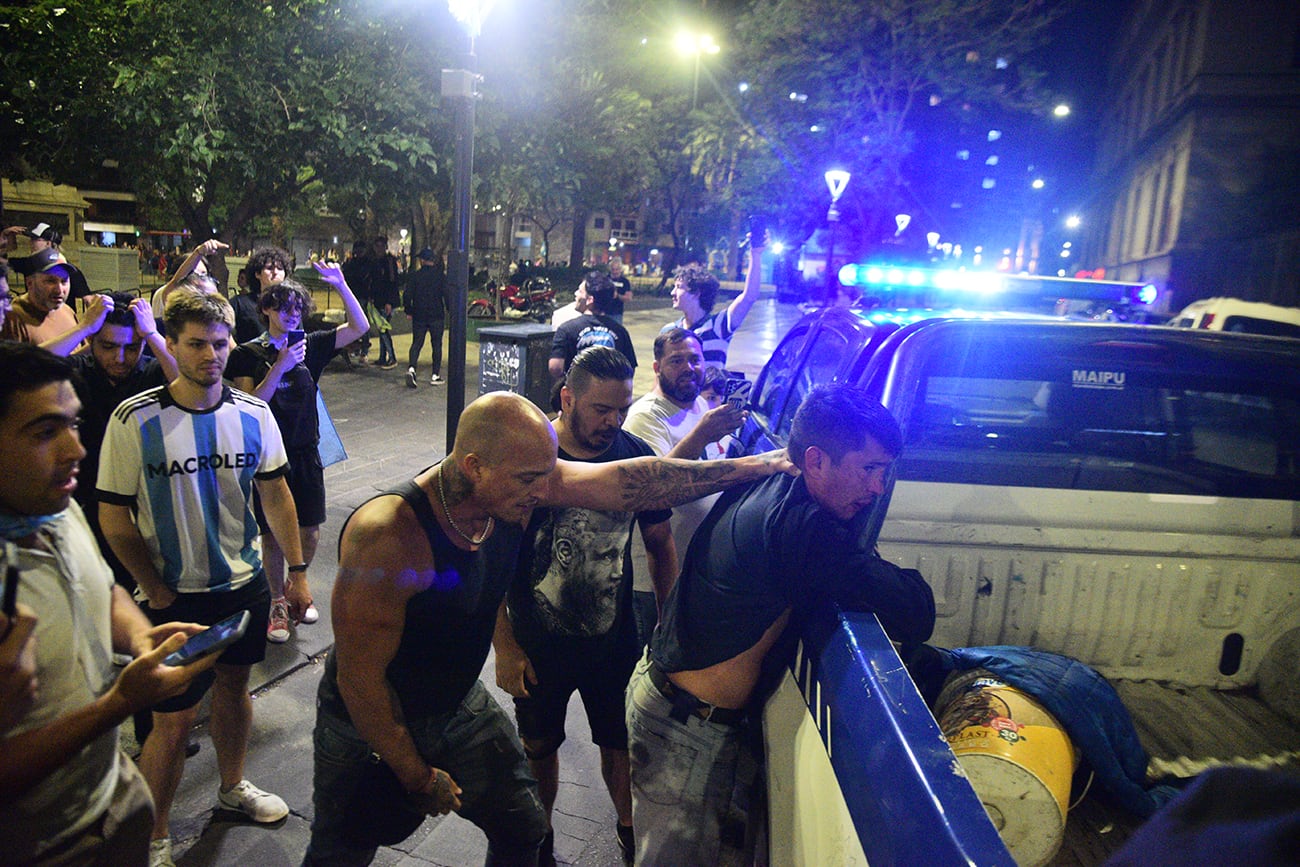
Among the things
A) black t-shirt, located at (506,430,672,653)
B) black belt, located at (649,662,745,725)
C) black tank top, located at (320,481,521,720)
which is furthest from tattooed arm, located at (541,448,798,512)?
black belt, located at (649,662,745,725)

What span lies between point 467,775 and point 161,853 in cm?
127

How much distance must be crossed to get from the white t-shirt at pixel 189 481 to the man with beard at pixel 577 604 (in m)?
1.02

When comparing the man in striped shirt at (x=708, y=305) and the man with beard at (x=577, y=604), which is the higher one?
the man in striped shirt at (x=708, y=305)

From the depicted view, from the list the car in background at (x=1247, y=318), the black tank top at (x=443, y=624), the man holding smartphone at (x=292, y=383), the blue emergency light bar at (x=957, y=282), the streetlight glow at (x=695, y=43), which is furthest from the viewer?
the streetlight glow at (x=695, y=43)

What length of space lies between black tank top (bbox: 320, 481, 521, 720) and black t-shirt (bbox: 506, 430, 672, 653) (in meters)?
0.54

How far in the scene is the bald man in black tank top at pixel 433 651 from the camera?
2145mm

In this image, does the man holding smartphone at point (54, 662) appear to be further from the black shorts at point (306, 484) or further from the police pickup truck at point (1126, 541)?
the black shorts at point (306, 484)

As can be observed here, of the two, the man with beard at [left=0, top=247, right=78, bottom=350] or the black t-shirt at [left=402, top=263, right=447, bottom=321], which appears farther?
the black t-shirt at [left=402, top=263, right=447, bottom=321]

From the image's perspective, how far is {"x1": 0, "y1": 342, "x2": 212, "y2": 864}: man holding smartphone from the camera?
5.51ft

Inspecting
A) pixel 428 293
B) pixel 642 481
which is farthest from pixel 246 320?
pixel 428 293

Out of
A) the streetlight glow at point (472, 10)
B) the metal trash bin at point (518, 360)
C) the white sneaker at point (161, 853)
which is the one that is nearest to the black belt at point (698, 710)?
the white sneaker at point (161, 853)

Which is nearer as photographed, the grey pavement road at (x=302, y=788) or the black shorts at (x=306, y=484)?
the grey pavement road at (x=302, y=788)

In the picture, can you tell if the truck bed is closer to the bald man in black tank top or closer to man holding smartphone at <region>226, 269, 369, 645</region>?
the bald man in black tank top

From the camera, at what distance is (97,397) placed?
3.92 meters
